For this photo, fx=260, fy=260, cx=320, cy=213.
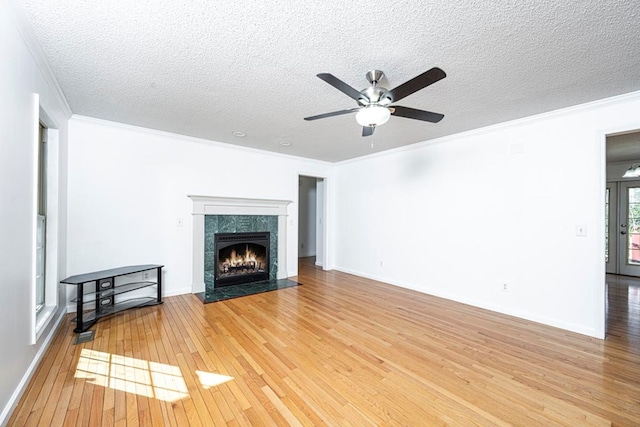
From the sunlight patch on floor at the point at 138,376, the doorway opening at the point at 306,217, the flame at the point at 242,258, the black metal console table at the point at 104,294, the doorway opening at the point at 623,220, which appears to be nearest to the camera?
the sunlight patch on floor at the point at 138,376

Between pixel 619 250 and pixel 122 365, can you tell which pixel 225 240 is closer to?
pixel 122 365

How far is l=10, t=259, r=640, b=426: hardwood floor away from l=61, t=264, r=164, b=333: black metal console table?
0.17 metres

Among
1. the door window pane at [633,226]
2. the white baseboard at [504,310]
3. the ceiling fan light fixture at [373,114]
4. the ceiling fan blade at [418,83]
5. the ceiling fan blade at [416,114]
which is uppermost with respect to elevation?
the ceiling fan blade at [418,83]

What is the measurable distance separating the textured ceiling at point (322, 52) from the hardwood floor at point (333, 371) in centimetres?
245

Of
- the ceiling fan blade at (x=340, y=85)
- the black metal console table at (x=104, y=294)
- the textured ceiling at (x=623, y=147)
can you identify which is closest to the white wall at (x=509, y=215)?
the textured ceiling at (x=623, y=147)

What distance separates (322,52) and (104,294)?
3.82 meters

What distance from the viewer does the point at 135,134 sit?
3.67 meters

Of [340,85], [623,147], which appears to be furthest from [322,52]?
[623,147]

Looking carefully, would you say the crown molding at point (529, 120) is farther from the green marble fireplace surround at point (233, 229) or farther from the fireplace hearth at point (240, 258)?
the fireplace hearth at point (240, 258)

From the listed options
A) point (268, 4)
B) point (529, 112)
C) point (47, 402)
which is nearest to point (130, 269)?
point (47, 402)

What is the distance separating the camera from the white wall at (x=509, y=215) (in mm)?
2775

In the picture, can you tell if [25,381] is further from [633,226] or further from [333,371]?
[633,226]

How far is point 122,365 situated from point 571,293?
4.50m

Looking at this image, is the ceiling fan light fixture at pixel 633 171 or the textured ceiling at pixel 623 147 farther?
the ceiling fan light fixture at pixel 633 171
